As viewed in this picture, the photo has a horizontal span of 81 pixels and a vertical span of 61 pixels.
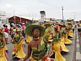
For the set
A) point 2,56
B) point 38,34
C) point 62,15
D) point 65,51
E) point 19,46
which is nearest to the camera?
point 38,34

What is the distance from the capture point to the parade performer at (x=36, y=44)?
19.9ft

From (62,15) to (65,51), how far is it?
225ft

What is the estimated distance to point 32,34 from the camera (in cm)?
611

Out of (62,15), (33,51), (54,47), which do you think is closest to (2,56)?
(54,47)

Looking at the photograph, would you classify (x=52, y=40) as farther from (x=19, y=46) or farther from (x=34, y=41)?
(x=34, y=41)

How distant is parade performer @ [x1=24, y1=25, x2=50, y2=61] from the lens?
19.9 feet

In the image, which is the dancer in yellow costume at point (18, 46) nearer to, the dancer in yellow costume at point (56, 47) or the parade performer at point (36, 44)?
the dancer in yellow costume at point (56, 47)

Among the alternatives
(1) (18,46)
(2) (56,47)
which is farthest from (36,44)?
(1) (18,46)

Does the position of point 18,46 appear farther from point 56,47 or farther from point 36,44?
point 36,44

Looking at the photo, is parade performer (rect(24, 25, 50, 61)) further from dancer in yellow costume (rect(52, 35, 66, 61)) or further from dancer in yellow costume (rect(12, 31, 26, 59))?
dancer in yellow costume (rect(12, 31, 26, 59))

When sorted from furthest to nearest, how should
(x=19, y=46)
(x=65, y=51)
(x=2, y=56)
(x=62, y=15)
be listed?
(x=62, y=15)
(x=65, y=51)
(x=19, y=46)
(x=2, y=56)

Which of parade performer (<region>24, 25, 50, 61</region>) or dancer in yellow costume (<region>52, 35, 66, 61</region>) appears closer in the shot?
parade performer (<region>24, 25, 50, 61</region>)

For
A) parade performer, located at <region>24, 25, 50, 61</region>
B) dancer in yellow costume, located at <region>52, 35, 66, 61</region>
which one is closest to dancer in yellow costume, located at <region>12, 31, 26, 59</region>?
dancer in yellow costume, located at <region>52, 35, 66, 61</region>

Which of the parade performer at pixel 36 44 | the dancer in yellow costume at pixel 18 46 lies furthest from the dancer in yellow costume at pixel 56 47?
the parade performer at pixel 36 44
